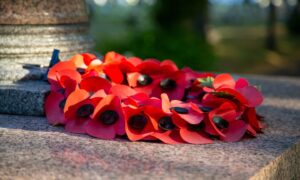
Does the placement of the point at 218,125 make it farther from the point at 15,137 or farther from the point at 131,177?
the point at 15,137

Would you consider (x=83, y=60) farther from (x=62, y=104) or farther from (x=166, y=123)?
(x=166, y=123)

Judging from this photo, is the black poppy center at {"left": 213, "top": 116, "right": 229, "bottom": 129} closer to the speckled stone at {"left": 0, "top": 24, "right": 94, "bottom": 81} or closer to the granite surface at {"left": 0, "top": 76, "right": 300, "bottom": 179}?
the granite surface at {"left": 0, "top": 76, "right": 300, "bottom": 179}

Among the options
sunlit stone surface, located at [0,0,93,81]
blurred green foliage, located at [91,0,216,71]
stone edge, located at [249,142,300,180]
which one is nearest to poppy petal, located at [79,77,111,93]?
sunlit stone surface, located at [0,0,93,81]

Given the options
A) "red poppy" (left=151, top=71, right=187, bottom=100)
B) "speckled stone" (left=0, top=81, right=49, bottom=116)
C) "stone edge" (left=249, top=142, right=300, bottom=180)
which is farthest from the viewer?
"red poppy" (left=151, top=71, right=187, bottom=100)

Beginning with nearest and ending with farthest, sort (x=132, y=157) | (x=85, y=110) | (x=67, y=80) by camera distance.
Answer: (x=132, y=157)
(x=85, y=110)
(x=67, y=80)

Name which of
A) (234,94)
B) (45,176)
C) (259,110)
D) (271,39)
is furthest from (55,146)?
(271,39)

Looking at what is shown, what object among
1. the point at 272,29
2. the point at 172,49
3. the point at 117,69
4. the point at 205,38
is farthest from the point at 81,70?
the point at 272,29
